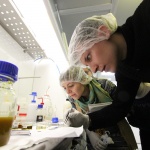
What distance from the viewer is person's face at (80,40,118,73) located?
1.05 meters

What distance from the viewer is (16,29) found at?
4.25 ft

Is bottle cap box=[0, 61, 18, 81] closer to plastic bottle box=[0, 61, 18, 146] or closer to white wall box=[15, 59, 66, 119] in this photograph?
plastic bottle box=[0, 61, 18, 146]

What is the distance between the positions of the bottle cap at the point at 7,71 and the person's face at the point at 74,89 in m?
1.04

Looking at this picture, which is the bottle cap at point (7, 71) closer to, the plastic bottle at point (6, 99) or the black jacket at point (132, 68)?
the plastic bottle at point (6, 99)

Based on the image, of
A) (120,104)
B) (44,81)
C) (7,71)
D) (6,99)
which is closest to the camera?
(7,71)

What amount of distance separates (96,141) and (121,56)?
25.2 inches

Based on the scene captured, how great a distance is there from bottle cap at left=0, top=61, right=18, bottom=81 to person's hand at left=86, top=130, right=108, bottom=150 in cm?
85

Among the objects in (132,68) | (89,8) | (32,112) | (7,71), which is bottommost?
(32,112)

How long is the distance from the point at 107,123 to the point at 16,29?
1025 millimetres

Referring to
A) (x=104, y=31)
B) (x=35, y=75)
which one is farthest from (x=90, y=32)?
(x=35, y=75)

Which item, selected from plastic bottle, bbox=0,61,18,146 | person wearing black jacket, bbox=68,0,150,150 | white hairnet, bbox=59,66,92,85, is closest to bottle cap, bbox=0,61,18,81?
plastic bottle, bbox=0,61,18,146

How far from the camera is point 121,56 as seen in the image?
107 cm

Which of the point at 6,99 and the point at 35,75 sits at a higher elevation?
the point at 35,75

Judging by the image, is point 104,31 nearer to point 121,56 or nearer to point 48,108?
point 121,56
